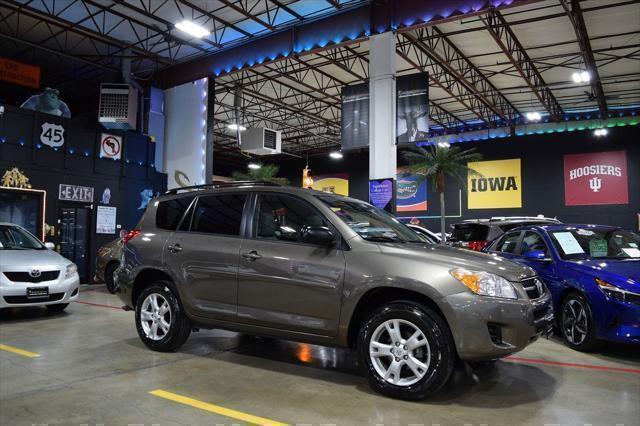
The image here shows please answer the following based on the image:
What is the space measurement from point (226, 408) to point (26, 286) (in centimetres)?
493

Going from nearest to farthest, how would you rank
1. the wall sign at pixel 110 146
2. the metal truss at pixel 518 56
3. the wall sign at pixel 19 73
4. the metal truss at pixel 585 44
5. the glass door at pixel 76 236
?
the metal truss at pixel 585 44 → the glass door at pixel 76 236 → the metal truss at pixel 518 56 → the wall sign at pixel 110 146 → the wall sign at pixel 19 73

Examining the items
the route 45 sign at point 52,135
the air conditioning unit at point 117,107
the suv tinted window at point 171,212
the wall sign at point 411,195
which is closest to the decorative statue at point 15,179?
the route 45 sign at point 52,135

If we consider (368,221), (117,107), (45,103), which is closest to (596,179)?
(117,107)

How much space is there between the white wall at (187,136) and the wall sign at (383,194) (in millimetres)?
6557

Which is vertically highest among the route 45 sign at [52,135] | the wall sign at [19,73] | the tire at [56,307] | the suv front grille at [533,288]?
the wall sign at [19,73]

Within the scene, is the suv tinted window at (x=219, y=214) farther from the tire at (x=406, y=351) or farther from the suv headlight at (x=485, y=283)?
Result: the suv headlight at (x=485, y=283)

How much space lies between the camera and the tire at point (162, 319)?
16.1 ft

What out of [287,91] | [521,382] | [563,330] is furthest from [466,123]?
[521,382]

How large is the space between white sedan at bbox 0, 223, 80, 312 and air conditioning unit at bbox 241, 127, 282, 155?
33.6 ft

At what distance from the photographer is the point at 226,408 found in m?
3.43

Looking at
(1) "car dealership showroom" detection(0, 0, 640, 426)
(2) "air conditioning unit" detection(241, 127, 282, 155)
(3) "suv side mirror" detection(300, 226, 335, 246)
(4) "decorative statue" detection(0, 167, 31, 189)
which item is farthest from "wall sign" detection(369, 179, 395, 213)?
(4) "decorative statue" detection(0, 167, 31, 189)

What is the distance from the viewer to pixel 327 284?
3941 millimetres

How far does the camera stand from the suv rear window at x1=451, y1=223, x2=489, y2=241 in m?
9.78

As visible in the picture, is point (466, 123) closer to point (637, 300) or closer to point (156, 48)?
point (156, 48)
